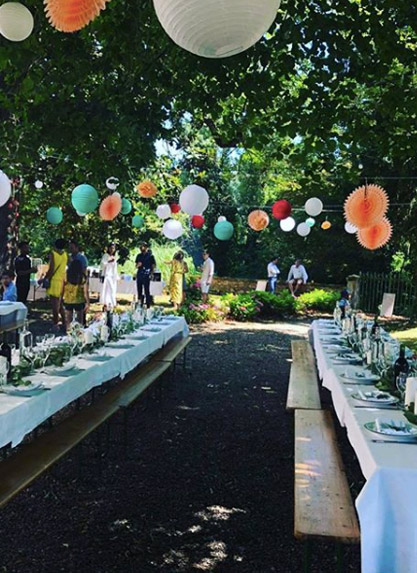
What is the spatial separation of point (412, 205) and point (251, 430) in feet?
37.9

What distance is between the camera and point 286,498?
423cm

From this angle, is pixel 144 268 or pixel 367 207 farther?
pixel 144 268

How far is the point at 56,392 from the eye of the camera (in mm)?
4027

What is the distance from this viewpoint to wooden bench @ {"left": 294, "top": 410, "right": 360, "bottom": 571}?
2.64m

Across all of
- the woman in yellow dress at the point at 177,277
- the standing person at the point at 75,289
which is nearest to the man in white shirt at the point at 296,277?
the woman in yellow dress at the point at 177,277

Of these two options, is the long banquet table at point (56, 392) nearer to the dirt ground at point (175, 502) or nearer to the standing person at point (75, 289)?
the dirt ground at point (175, 502)

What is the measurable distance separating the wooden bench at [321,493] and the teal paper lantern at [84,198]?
6164mm

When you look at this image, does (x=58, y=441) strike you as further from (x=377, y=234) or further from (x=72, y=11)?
(x=377, y=234)

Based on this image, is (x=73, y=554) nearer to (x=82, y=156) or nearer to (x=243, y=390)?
(x=243, y=390)

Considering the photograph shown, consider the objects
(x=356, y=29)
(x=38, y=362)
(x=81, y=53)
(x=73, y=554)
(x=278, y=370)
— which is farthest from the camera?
(x=278, y=370)

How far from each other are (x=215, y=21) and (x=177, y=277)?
1213 centimetres

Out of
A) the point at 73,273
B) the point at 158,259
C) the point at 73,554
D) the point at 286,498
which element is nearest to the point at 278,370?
the point at 73,273

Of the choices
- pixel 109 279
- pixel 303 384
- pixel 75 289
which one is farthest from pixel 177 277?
pixel 303 384

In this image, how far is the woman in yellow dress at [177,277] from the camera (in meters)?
14.5
